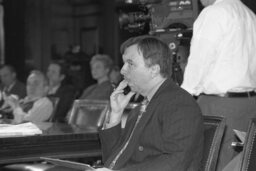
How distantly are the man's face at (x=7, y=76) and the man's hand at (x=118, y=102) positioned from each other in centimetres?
527

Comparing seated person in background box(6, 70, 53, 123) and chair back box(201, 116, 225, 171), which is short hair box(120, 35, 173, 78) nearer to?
chair back box(201, 116, 225, 171)

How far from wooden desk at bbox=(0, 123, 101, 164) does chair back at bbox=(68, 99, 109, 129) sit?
0.98 m

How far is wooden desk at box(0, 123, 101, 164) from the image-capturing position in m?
2.87

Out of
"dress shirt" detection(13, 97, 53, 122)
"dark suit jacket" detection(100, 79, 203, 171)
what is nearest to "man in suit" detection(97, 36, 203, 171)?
"dark suit jacket" detection(100, 79, 203, 171)

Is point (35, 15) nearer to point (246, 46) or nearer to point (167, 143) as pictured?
point (246, 46)

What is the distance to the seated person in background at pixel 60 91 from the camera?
241 inches

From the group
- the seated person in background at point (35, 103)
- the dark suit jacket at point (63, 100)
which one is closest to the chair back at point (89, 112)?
the seated person in background at point (35, 103)

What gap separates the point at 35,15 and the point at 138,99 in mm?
4086

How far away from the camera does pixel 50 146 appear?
9.84 feet

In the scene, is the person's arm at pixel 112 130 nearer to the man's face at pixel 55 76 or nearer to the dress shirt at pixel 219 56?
the dress shirt at pixel 219 56

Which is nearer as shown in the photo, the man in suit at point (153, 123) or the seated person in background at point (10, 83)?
the man in suit at point (153, 123)

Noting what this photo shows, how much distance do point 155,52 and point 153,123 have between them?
30 cm

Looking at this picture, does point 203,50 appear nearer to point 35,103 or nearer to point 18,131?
point 18,131

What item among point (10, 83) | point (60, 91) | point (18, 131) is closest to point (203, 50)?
point (18, 131)
